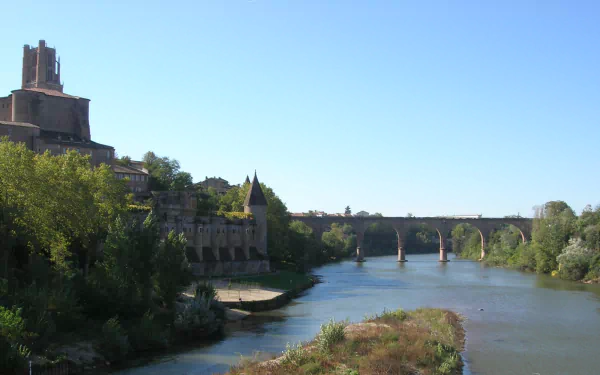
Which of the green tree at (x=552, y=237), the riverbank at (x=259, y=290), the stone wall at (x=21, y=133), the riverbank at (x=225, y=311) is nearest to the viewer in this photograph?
the riverbank at (x=225, y=311)

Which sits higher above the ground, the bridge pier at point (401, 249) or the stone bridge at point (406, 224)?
the stone bridge at point (406, 224)

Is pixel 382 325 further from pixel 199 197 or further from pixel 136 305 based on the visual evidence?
pixel 199 197

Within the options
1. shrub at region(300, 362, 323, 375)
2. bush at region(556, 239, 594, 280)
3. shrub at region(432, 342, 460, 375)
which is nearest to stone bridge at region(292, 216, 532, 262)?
bush at region(556, 239, 594, 280)

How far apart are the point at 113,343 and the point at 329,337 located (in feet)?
24.7

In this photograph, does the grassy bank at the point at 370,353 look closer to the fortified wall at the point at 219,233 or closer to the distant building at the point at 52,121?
the fortified wall at the point at 219,233

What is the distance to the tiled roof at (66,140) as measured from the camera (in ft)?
154

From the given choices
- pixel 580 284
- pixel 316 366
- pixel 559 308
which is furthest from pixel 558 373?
pixel 580 284

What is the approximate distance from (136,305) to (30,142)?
25.4 m

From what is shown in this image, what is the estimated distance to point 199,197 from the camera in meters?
56.0

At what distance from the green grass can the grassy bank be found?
18.1 metres

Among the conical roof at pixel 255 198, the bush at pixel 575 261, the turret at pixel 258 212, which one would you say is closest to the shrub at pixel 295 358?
the turret at pixel 258 212

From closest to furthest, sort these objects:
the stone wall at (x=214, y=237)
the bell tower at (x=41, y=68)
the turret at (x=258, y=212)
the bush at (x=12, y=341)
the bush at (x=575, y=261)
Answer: the bush at (x=12, y=341)
the stone wall at (x=214, y=237)
the turret at (x=258, y=212)
the bush at (x=575, y=261)
the bell tower at (x=41, y=68)

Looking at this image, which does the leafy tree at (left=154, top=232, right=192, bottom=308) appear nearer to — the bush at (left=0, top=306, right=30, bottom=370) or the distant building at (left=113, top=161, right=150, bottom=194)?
the bush at (left=0, top=306, right=30, bottom=370)

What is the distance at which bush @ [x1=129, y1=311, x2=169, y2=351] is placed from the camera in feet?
73.2
